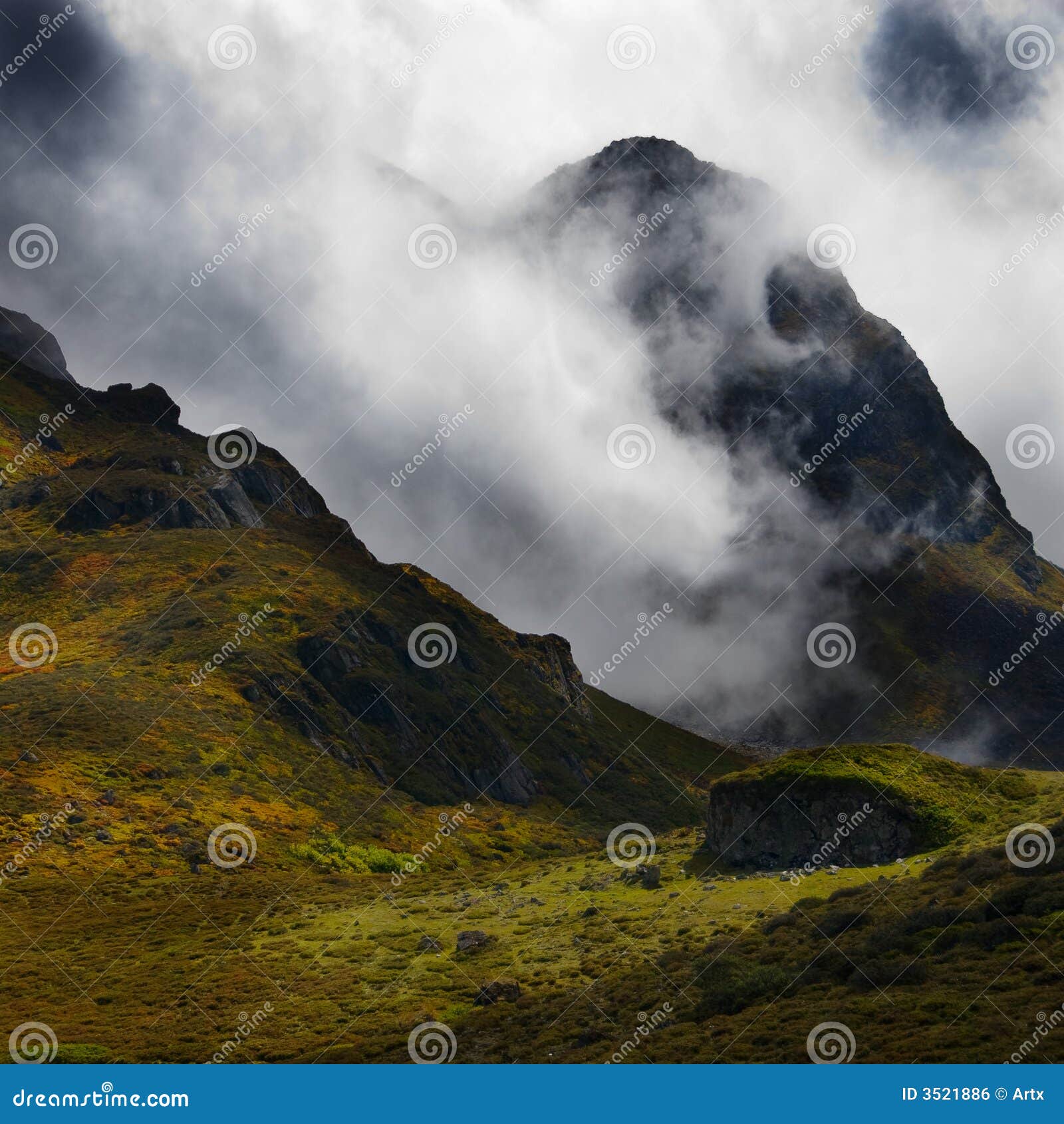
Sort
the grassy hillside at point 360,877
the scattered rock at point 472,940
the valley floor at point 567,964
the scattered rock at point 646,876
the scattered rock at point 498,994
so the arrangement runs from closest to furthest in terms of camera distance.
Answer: the valley floor at point 567,964, the grassy hillside at point 360,877, the scattered rock at point 498,994, the scattered rock at point 472,940, the scattered rock at point 646,876

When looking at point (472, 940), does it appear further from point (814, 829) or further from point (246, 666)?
point (246, 666)

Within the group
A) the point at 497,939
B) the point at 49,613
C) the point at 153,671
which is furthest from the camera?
the point at 49,613

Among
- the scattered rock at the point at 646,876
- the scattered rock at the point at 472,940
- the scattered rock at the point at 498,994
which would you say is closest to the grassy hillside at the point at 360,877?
the scattered rock at the point at 498,994

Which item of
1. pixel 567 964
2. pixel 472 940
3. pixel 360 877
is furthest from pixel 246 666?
pixel 567 964

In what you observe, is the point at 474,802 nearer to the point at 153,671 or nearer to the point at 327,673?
the point at 327,673

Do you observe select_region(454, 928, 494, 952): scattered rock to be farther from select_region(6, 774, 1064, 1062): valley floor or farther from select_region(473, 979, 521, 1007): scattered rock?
select_region(473, 979, 521, 1007): scattered rock

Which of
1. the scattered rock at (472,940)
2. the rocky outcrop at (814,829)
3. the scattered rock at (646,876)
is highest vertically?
the rocky outcrop at (814,829)

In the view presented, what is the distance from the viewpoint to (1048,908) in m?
27.0

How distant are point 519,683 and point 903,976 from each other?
14173 cm

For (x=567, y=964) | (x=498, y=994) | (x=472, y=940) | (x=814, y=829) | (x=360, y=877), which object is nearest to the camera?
(x=498, y=994)

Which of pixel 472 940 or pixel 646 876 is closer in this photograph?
pixel 472 940

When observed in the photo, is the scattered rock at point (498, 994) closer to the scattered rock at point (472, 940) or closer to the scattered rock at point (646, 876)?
the scattered rock at point (472, 940)

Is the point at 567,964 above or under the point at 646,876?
under

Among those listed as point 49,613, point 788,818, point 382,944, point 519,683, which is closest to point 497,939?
point 382,944
